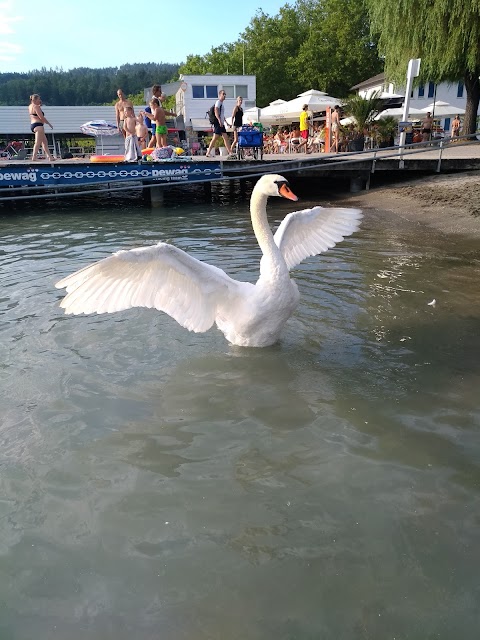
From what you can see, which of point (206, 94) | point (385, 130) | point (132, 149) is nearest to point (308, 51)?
point (206, 94)

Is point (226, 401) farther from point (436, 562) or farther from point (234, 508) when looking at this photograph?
point (436, 562)

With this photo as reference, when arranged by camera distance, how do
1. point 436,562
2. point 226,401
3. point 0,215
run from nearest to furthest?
point 436,562 < point 226,401 < point 0,215

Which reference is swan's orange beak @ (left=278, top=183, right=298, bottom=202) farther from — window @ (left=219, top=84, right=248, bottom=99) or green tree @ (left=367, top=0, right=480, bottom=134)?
window @ (left=219, top=84, right=248, bottom=99)

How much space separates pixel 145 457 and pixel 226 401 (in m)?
1.03

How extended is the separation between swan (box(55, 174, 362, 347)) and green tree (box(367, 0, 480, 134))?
1681 cm

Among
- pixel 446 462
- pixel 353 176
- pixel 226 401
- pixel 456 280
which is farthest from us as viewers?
pixel 353 176

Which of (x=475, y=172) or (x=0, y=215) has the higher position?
(x=475, y=172)

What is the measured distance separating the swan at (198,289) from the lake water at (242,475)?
19.5 inches

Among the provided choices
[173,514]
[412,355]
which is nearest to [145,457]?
[173,514]

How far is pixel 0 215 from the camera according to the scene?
16.6 m

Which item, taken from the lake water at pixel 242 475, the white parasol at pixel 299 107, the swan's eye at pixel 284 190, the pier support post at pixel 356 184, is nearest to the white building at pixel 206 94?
the white parasol at pixel 299 107

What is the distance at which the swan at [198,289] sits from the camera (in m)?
4.78

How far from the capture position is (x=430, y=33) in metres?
19.4

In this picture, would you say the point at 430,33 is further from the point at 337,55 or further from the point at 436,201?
the point at 337,55
